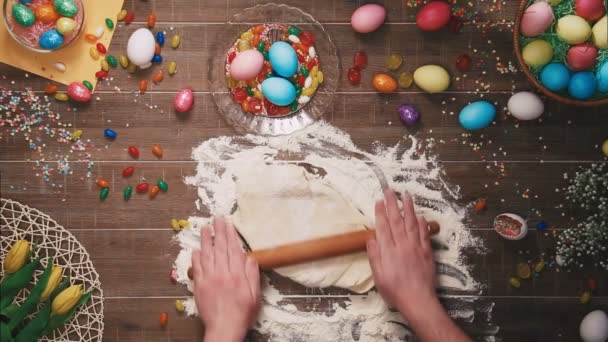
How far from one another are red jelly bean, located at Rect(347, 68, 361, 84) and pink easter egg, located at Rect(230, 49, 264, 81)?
0.20 metres

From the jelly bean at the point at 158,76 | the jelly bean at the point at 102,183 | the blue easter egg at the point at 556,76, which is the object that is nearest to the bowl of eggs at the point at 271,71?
the jelly bean at the point at 158,76

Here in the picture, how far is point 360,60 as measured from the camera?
1.33 m

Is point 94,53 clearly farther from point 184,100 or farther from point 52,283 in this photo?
point 52,283

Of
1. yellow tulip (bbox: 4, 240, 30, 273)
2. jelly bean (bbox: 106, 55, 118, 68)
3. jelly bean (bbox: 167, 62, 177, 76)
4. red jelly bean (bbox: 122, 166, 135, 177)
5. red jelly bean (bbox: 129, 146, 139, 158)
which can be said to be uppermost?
jelly bean (bbox: 106, 55, 118, 68)

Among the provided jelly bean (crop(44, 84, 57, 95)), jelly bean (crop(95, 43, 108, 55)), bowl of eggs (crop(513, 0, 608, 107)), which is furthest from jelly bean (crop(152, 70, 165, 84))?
bowl of eggs (crop(513, 0, 608, 107))

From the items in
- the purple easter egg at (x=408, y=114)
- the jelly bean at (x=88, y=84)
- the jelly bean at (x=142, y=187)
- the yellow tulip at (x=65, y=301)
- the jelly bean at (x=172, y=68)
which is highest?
the jelly bean at (x=172, y=68)

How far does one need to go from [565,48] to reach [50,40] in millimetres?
1122

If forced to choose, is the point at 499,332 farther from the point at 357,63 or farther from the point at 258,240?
the point at 357,63

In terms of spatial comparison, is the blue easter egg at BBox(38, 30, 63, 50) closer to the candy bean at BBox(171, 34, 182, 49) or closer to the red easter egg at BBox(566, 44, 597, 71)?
the candy bean at BBox(171, 34, 182, 49)

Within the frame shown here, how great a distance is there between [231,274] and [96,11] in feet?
2.20

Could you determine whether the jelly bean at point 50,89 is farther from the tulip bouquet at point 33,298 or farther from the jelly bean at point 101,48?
the tulip bouquet at point 33,298

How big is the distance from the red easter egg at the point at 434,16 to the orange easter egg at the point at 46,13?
813mm

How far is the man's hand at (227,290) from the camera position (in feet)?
4.27

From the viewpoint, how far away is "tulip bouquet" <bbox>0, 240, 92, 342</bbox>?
1.26m
